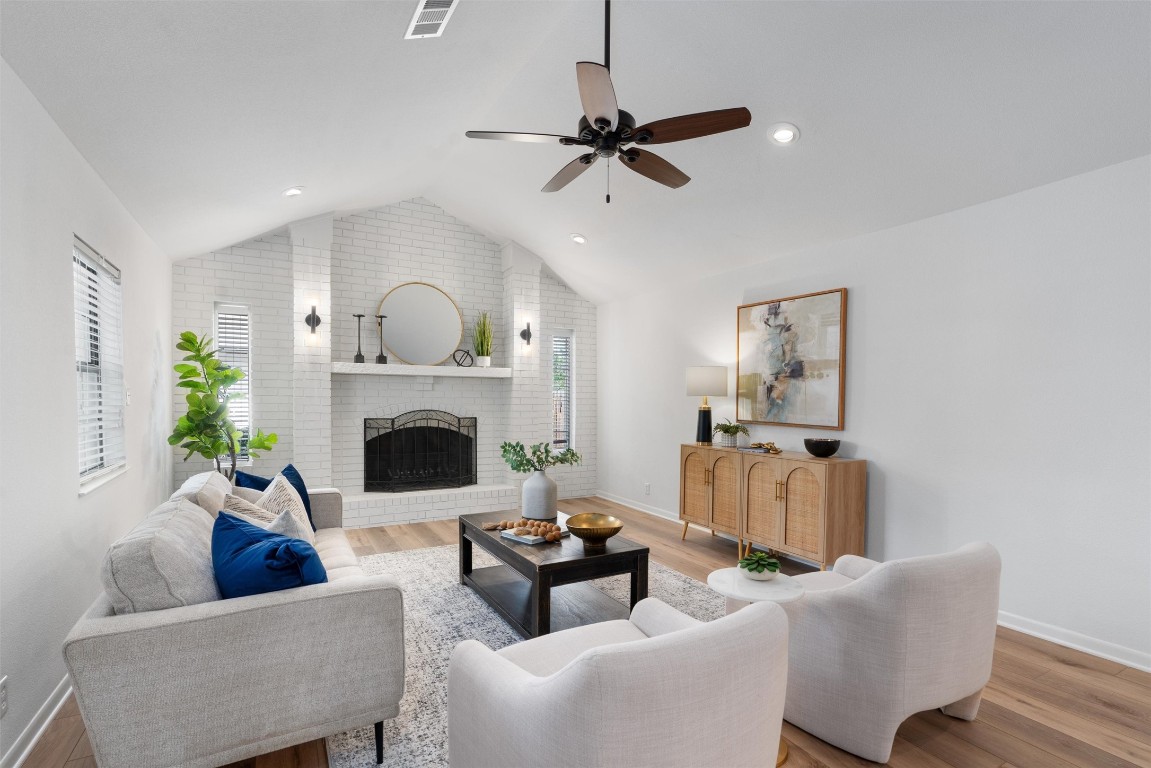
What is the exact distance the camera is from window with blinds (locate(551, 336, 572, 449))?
7.09m

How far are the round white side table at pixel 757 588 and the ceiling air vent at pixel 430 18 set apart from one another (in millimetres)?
2521

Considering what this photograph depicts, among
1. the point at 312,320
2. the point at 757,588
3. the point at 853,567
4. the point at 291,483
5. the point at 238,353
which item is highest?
the point at 312,320

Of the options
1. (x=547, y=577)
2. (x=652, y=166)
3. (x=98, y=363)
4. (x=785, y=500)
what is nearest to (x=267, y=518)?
(x=98, y=363)

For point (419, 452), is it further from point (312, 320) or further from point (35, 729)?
point (35, 729)

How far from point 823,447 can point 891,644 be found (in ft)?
7.27

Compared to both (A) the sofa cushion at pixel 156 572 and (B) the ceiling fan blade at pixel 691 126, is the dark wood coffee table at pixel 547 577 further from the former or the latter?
(B) the ceiling fan blade at pixel 691 126

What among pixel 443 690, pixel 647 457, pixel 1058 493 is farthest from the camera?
pixel 647 457

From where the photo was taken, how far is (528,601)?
3.39 meters

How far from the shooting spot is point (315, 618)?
1.92 meters

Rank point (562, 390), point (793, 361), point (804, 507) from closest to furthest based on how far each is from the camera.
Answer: point (804, 507), point (793, 361), point (562, 390)

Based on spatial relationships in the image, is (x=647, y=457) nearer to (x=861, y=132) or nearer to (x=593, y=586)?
(x=593, y=586)

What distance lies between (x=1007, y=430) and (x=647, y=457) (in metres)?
3.48

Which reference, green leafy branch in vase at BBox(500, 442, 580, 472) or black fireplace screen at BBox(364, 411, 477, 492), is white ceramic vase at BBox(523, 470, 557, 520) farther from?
black fireplace screen at BBox(364, 411, 477, 492)

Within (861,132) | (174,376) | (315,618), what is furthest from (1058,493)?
(174,376)
